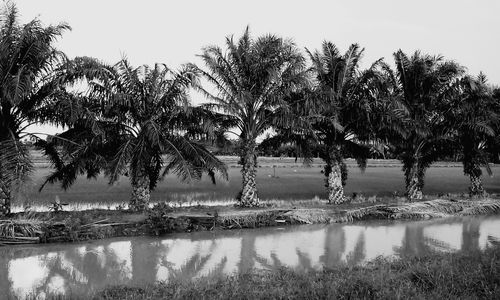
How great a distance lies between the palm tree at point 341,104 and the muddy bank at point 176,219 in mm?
2708

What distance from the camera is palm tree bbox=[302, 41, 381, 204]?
20.0m

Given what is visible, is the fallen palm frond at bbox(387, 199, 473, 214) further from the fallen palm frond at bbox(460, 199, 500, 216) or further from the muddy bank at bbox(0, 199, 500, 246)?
the fallen palm frond at bbox(460, 199, 500, 216)

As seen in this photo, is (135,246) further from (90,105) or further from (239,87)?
(239,87)

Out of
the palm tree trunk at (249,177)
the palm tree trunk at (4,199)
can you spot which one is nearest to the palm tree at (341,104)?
the palm tree trunk at (249,177)

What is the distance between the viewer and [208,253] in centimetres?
1164

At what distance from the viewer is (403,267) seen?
923cm

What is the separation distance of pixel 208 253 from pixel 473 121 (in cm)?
1646

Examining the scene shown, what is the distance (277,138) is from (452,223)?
7.88 meters

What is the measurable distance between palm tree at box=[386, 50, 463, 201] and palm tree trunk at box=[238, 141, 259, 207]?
6.92 metres

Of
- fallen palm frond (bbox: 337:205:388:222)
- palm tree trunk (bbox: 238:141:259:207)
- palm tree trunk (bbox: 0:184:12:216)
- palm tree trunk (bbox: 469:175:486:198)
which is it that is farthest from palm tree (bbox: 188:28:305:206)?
palm tree trunk (bbox: 469:175:486:198)

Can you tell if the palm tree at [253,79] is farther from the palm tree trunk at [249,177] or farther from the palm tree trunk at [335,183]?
the palm tree trunk at [335,183]

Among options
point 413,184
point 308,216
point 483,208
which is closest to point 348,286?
point 308,216

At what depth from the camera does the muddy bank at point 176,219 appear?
12.4 meters

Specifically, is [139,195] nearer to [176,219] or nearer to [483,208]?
[176,219]
